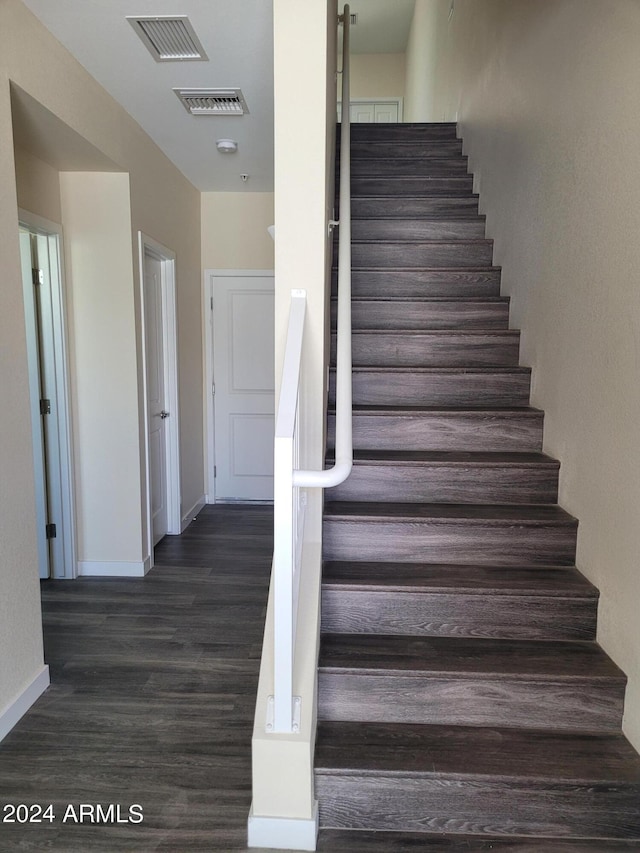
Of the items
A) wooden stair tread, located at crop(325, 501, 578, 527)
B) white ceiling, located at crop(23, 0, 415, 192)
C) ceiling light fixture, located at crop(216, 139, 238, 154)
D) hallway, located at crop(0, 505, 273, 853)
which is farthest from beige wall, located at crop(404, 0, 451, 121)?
hallway, located at crop(0, 505, 273, 853)

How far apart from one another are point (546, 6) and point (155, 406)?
3.08 m

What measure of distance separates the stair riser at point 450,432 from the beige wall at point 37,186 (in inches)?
78.5

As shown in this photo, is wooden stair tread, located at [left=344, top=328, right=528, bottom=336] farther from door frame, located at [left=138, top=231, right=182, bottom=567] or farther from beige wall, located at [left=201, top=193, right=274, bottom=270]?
beige wall, located at [left=201, top=193, right=274, bottom=270]

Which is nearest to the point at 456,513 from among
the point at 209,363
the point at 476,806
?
the point at 476,806

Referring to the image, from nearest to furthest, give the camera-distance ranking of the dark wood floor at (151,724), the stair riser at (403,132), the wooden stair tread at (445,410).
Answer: the dark wood floor at (151,724) < the wooden stair tread at (445,410) < the stair riser at (403,132)

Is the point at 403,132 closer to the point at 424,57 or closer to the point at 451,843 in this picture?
the point at 424,57

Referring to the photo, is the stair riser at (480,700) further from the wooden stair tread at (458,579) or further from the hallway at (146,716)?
the hallway at (146,716)

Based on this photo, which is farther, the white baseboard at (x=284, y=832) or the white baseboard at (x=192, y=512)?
the white baseboard at (x=192, y=512)

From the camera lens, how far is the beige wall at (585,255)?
173 centimetres

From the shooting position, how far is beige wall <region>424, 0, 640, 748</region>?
→ 1.73 meters

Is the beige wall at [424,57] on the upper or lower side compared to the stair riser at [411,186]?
upper

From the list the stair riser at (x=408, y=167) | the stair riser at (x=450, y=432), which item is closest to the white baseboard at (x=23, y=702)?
the stair riser at (x=450, y=432)

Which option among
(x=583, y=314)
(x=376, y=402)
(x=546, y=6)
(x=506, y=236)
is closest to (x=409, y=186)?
(x=506, y=236)

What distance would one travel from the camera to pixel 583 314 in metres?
2.05
